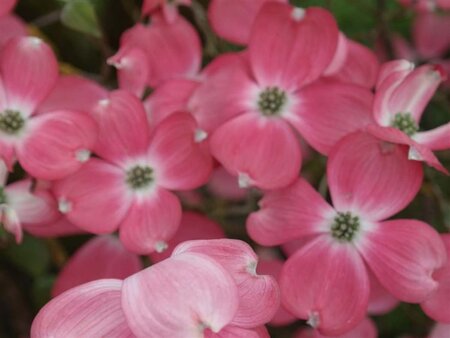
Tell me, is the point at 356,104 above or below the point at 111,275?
above

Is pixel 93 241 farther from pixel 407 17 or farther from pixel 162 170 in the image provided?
pixel 407 17

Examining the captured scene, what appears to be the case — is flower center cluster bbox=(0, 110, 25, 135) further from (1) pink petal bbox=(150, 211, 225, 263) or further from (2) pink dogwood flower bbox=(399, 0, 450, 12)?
(2) pink dogwood flower bbox=(399, 0, 450, 12)

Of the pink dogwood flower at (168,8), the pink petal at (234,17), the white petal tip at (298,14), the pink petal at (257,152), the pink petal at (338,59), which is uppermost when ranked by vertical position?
the white petal tip at (298,14)

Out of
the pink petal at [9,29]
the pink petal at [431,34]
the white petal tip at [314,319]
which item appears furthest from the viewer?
the pink petal at [431,34]

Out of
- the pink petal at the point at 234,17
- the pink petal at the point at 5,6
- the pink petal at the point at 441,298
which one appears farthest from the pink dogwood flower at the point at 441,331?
the pink petal at the point at 5,6

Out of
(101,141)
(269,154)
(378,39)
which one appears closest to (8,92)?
(101,141)

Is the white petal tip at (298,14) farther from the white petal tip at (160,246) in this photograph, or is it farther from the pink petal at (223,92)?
the white petal tip at (160,246)

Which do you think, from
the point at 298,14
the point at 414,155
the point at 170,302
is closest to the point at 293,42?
the point at 298,14

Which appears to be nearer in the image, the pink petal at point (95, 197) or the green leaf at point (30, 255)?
the pink petal at point (95, 197)
